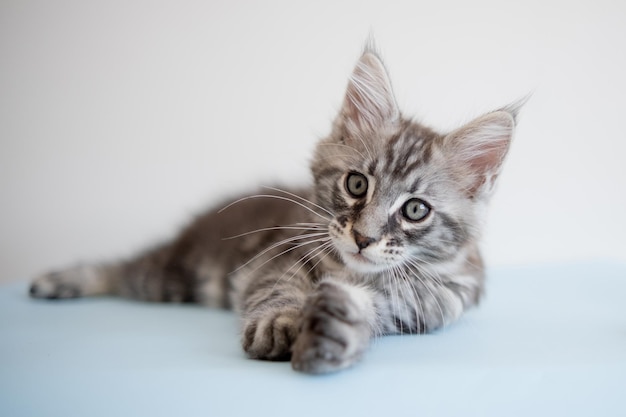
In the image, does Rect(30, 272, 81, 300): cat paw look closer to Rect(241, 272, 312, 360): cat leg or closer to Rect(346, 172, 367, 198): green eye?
Rect(241, 272, 312, 360): cat leg

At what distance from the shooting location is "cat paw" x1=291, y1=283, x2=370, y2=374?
1.07m

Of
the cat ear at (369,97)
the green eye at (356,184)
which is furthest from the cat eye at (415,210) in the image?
the cat ear at (369,97)

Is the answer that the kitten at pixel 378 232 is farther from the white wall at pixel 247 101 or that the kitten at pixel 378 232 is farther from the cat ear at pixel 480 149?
the white wall at pixel 247 101

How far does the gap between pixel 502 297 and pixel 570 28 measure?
1.31m

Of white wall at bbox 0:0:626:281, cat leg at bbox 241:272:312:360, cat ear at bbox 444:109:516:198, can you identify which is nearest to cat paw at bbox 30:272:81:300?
white wall at bbox 0:0:626:281

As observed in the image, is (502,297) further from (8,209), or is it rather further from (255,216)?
(8,209)

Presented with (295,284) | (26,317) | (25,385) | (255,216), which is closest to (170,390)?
(25,385)

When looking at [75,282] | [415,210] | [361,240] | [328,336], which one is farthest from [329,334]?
[75,282]

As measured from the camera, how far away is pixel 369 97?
5.53ft

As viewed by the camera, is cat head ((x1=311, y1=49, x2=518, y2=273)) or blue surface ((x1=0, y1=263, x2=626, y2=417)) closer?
blue surface ((x1=0, y1=263, x2=626, y2=417))

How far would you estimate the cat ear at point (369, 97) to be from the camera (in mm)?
1636

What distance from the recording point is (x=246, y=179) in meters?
2.65

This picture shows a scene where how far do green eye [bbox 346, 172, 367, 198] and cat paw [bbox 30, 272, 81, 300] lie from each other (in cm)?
123

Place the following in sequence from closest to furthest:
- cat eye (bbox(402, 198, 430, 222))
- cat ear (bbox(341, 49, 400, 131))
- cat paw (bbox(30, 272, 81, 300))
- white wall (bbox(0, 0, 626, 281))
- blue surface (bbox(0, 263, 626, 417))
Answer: blue surface (bbox(0, 263, 626, 417)), cat eye (bbox(402, 198, 430, 222)), cat ear (bbox(341, 49, 400, 131)), cat paw (bbox(30, 272, 81, 300)), white wall (bbox(0, 0, 626, 281))
